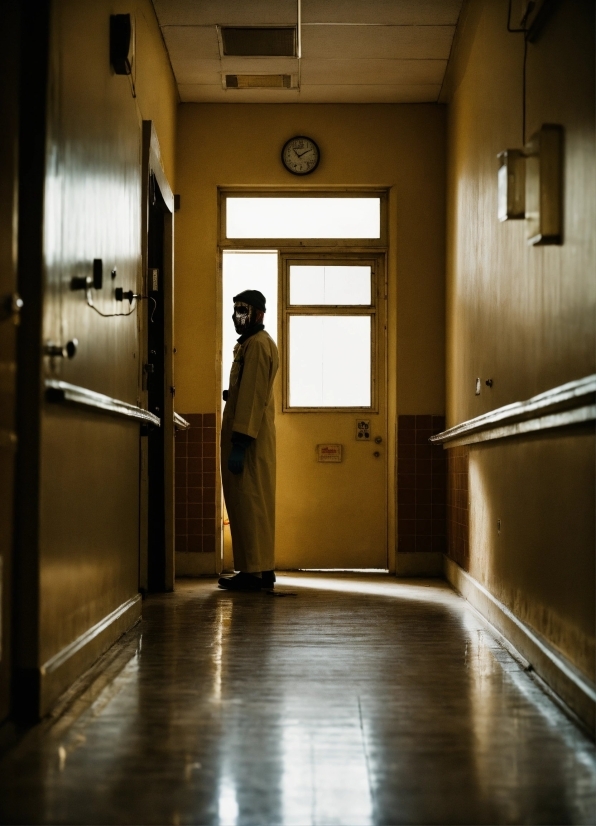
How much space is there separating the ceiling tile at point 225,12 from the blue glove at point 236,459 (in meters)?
2.43

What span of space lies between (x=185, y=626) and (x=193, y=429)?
7.98ft

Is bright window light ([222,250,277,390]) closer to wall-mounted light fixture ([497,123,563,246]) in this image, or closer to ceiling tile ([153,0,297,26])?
ceiling tile ([153,0,297,26])

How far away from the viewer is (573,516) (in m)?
2.92

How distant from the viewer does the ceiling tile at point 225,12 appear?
209 inches

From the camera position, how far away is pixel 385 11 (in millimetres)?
5406

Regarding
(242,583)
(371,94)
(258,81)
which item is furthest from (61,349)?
(371,94)

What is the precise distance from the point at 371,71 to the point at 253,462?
8.70ft

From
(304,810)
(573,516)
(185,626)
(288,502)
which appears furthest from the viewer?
Result: (288,502)

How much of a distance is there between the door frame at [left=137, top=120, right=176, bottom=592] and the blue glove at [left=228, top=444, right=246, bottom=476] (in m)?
0.37

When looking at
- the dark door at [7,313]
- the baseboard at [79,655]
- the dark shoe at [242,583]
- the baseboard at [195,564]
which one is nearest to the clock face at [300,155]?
the baseboard at [195,564]

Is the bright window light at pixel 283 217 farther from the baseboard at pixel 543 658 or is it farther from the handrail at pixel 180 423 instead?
the baseboard at pixel 543 658

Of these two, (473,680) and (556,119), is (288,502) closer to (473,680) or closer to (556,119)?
(473,680)

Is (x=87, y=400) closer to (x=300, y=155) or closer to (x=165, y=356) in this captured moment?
(x=165, y=356)

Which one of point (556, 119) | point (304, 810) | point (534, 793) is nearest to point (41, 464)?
point (304, 810)
